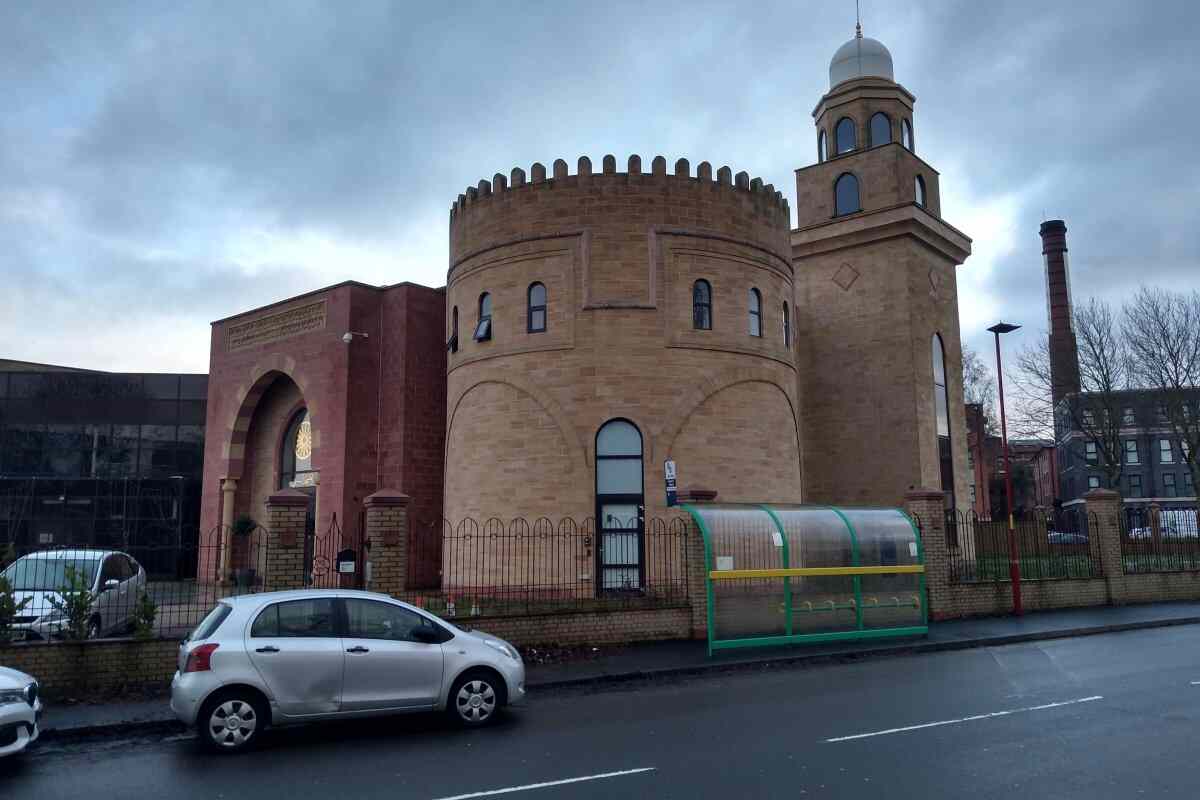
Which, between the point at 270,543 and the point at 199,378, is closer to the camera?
the point at 270,543

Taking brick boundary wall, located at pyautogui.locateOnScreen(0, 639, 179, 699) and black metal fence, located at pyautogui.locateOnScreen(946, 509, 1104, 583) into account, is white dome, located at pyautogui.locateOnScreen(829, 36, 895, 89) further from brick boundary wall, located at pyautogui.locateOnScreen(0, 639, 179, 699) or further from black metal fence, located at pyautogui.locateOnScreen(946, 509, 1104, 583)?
brick boundary wall, located at pyautogui.locateOnScreen(0, 639, 179, 699)

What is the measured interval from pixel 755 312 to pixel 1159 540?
41.5 feet

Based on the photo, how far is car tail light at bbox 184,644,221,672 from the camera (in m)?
8.83

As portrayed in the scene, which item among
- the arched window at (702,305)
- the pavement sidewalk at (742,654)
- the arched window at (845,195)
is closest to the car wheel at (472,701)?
the pavement sidewalk at (742,654)

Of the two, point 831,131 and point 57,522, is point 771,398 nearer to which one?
point 831,131

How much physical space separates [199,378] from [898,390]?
27.0m

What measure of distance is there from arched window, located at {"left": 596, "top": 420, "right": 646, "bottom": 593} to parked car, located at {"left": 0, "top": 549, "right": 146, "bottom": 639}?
939cm

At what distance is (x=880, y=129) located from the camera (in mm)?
31531

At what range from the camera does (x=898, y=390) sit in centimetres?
2808

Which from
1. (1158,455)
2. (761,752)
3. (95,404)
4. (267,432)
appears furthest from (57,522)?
(1158,455)

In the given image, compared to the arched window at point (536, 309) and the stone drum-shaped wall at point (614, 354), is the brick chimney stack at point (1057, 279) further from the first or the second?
the arched window at point (536, 309)

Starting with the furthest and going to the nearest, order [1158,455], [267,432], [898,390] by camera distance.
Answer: [1158,455]
[267,432]
[898,390]

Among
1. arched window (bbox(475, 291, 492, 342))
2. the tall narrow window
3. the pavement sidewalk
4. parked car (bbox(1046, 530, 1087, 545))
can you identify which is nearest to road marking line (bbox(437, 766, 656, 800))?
the pavement sidewalk

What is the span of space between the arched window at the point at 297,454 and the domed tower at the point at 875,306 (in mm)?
15804
